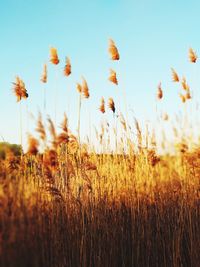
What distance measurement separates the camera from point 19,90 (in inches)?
136

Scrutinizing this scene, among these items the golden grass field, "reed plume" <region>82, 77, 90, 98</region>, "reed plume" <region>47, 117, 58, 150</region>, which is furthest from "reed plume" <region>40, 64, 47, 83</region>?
"reed plume" <region>47, 117, 58, 150</region>

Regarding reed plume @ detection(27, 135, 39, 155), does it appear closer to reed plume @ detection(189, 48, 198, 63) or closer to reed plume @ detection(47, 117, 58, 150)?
reed plume @ detection(47, 117, 58, 150)

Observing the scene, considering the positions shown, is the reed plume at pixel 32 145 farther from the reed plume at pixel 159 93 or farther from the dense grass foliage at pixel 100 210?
the reed plume at pixel 159 93

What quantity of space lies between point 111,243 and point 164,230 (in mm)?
675

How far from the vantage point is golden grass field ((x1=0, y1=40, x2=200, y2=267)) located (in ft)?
7.57

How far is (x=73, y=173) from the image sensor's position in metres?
3.77

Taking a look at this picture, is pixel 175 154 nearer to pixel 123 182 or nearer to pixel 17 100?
pixel 123 182

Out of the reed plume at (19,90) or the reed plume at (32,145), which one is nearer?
the reed plume at (32,145)

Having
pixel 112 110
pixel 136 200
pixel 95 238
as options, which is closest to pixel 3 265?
pixel 95 238

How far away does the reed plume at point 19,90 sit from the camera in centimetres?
343

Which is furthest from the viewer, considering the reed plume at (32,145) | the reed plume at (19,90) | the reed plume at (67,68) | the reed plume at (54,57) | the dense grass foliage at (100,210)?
the reed plume at (67,68)

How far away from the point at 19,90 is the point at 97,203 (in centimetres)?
122

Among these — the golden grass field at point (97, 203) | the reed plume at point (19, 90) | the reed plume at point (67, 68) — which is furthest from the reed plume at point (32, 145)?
the reed plume at point (67, 68)

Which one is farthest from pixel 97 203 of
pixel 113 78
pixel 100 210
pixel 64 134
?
pixel 113 78
